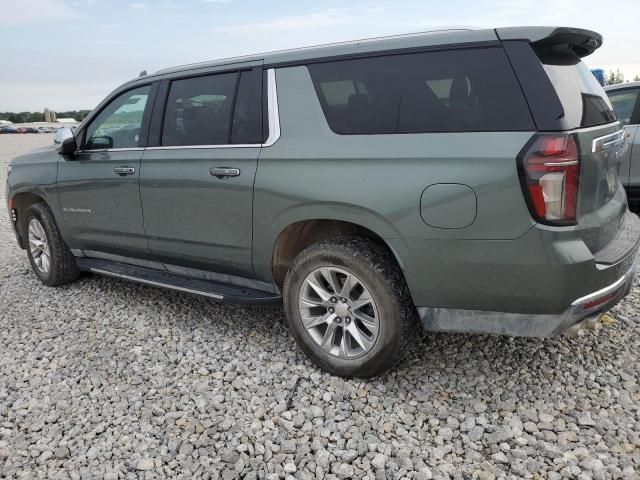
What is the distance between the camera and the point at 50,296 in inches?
194

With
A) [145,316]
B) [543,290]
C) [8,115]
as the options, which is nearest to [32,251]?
[145,316]

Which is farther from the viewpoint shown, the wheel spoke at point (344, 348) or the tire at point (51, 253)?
the tire at point (51, 253)

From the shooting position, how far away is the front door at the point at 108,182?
4.12m

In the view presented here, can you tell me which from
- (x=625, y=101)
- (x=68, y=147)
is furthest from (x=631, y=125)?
(x=68, y=147)

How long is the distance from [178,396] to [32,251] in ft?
9.62

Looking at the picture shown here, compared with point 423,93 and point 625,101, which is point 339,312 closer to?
point 423,93

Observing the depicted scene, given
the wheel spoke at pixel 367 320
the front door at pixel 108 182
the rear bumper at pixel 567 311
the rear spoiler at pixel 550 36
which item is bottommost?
the wheel spoke at pixel 367 320

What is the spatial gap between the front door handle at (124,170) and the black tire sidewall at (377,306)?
1.53 metres

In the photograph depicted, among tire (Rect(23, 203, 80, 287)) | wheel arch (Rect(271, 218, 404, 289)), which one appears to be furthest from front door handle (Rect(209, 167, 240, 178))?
tire (Rect(23, 203, 80, 287))

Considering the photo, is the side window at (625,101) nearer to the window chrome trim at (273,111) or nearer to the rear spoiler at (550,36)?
the rear spoiler at (550,36)

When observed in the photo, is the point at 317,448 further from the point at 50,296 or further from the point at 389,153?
the point at 50,296

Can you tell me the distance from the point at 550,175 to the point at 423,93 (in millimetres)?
759

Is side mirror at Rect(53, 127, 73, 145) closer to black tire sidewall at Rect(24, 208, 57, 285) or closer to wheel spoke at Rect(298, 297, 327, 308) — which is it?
black tire sidewall at Rect(24, 208, 57, 285)

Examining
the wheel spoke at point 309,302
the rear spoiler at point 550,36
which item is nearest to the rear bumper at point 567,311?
the wheel spoke at point 309,302
